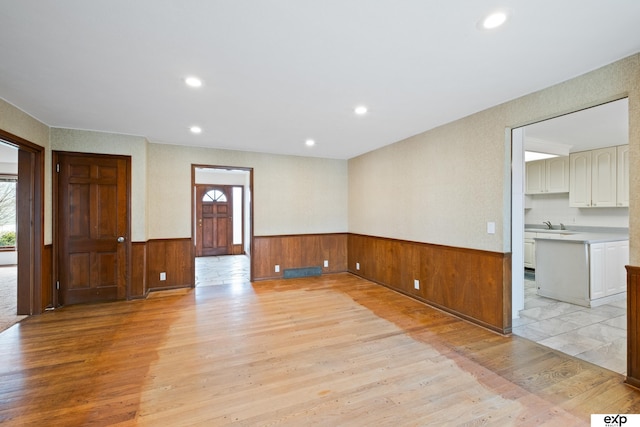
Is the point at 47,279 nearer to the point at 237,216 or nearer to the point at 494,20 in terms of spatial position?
the point at 237,216

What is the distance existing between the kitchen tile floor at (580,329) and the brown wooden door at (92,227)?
5453 millimetres

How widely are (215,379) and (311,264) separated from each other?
146 inches

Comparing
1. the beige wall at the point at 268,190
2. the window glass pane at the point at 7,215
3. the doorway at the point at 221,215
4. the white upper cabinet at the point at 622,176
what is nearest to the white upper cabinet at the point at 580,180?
the white upper cabinet at the point at 622,176

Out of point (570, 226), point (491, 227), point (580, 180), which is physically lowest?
point (570, 226)

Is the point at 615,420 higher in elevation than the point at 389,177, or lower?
lower

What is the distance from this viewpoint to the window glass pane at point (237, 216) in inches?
353

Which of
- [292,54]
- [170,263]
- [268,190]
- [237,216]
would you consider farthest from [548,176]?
[237,216]

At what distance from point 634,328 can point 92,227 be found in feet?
20.2

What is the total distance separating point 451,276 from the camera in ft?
12.1

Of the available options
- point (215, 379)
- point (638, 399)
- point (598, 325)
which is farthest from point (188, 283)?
point (598, 325)

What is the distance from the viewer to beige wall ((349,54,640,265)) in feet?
7.26

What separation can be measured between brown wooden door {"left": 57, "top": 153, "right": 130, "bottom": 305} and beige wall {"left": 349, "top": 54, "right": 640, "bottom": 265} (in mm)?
4192

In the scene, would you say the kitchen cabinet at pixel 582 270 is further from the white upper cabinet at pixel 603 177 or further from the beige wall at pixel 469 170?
the beige wall at pixel 469 170

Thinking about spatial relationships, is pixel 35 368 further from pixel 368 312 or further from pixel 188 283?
pixel 368 312
